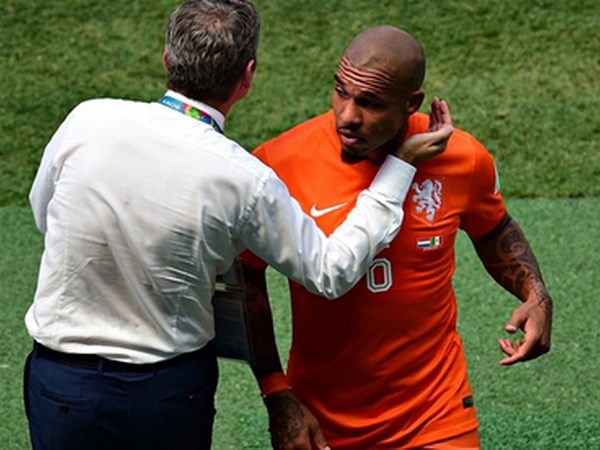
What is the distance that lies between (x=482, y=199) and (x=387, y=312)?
1.60ft

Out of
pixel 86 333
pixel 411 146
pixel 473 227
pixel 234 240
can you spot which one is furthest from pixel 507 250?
pixel 86 333

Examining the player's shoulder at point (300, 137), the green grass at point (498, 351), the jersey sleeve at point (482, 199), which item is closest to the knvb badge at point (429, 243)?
the jersey sleeve at point (482, 199)

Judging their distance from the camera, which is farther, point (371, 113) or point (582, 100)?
point (582, 100)

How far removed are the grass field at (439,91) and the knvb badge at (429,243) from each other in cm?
280

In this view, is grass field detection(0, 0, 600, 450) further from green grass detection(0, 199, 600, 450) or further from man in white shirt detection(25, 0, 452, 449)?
man in white shirt detection(25, 0, 452, 449)

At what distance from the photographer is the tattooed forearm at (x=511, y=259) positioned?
180 inches

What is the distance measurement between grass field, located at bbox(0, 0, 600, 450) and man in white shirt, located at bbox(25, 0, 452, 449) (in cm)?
322

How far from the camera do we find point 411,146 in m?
4.12

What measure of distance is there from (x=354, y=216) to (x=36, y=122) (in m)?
5.87

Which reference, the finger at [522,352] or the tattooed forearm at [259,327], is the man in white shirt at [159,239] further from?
the finger at [522,352]

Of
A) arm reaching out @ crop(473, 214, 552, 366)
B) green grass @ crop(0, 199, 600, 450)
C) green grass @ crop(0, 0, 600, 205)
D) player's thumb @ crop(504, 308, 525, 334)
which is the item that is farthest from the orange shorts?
green grass @ crop(0, 0, 600, 205)

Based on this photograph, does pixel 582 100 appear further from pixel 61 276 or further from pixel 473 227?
pixel 61 276

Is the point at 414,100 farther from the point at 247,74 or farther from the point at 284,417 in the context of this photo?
the point at 284,417

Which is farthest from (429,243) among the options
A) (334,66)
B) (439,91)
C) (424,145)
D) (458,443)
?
(334,66)
